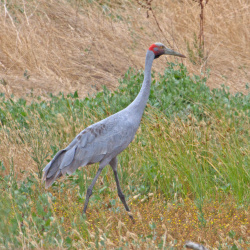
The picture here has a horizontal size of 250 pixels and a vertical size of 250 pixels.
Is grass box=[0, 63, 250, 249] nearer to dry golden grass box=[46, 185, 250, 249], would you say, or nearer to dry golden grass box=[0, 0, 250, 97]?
dry golden grass box=[46, 185, 250, 249]

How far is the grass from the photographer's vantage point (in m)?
3.69

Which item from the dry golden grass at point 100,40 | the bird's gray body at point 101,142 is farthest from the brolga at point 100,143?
the dry golden grass at point 100,40

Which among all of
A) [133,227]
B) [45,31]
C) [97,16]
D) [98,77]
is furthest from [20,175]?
[97,16]

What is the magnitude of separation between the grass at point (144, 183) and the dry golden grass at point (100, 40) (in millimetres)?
1773

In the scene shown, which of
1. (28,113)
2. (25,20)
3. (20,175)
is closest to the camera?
(20,175)

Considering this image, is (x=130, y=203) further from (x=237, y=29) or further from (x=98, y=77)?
(x=237, y=29)

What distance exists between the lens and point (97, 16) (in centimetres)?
973

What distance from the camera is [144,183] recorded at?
486 cm

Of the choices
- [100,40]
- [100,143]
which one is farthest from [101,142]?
[100,40]

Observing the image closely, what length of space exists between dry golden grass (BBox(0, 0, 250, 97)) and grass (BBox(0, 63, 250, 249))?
1.77 metres

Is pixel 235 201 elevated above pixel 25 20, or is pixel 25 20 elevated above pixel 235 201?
pixel 25 20

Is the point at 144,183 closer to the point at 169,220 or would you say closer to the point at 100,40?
the point at 169,220

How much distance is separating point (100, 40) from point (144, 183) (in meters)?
4.72

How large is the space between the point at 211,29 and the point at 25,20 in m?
3.58
